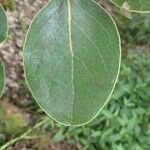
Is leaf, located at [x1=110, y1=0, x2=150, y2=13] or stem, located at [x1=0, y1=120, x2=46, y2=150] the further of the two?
stem, located at [x1=0, y1=120, x2=46, y2=150]

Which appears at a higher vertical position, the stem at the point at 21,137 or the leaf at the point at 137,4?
the leaf at the point at 137,4

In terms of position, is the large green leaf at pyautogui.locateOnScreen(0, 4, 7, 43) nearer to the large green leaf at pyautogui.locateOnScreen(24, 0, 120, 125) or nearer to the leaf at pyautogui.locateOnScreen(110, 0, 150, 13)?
the large green leaf at pyautogui.locateOnScreen(24, 0, 120, 125)

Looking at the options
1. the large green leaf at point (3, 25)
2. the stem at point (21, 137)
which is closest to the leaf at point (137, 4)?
the large green leaf at point (3, 25)

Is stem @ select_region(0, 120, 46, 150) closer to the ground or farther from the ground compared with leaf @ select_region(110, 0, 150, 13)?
closer to the ground

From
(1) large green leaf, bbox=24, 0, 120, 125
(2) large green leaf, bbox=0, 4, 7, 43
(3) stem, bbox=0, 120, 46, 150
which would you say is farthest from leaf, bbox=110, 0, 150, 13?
(3) stem, bbox=0, 120, 46, 150

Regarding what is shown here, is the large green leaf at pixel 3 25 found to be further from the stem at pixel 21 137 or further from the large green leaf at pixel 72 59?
the stem at pixel 21 137

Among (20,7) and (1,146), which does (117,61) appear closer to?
(1,146)
